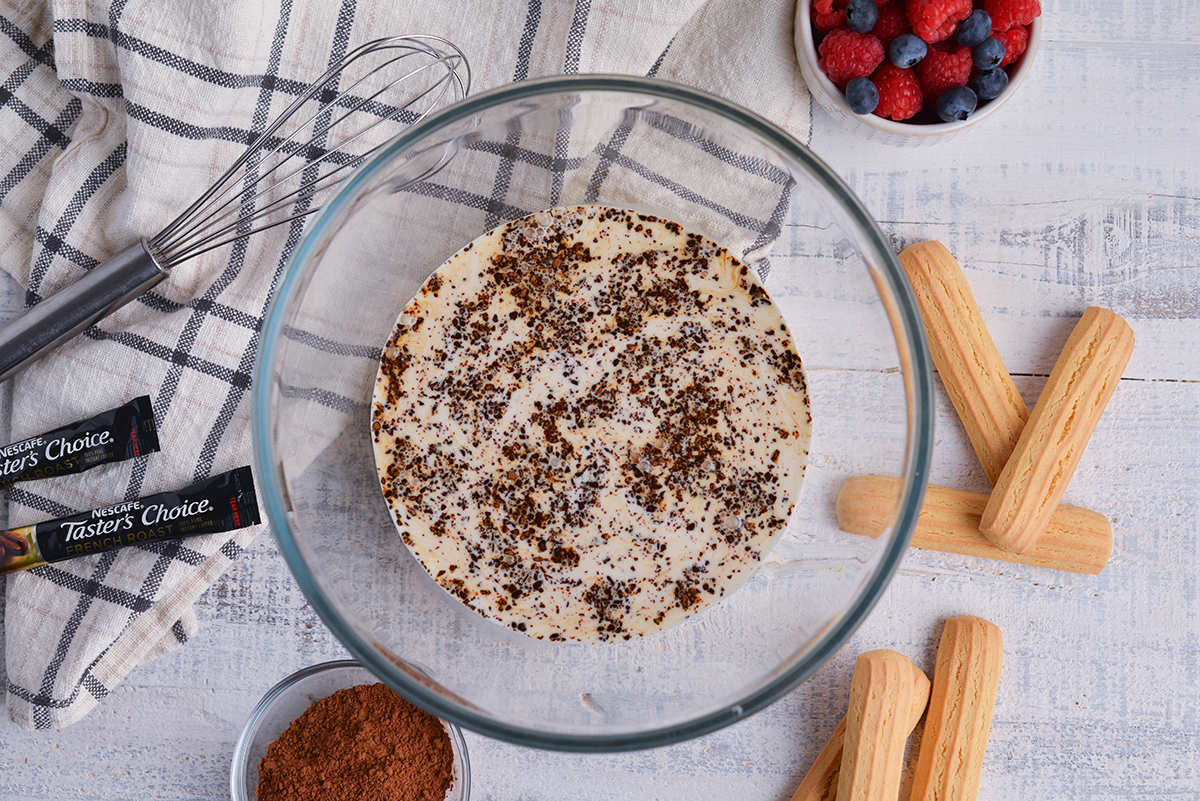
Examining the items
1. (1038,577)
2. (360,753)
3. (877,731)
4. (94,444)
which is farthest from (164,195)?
(1038,577)

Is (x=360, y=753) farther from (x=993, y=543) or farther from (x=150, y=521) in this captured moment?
(x=993, y=543)

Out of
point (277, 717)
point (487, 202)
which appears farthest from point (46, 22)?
point (277, 717)

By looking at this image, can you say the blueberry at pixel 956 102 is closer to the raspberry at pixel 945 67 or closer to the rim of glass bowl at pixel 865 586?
the raspberry at pixel 945 67

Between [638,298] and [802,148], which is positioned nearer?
[802,148]

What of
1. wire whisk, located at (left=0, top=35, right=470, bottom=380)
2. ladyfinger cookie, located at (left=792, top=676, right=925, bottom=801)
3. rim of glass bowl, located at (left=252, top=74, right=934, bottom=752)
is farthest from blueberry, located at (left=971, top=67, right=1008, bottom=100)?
ladyfinger cookie, located at (left=792, top=676, right=925, bottom=801)

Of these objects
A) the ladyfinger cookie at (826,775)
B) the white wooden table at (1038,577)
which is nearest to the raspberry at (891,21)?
the white wooden table at (1038,577)

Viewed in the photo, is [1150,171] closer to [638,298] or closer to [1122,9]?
[1122,9]
